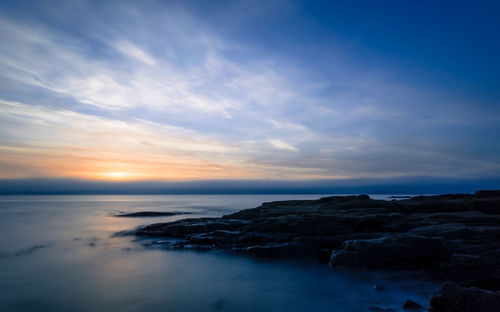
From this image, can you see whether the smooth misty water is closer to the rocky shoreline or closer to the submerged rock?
the submerged rock

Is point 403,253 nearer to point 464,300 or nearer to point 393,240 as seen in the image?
point 393,240

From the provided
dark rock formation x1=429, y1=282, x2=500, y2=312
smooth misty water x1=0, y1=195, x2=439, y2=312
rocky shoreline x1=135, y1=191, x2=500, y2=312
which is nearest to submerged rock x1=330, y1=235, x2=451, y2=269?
rocky shoreline x1=135, y1=191, x2=500, y2=312

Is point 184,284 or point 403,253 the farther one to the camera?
point 403,253

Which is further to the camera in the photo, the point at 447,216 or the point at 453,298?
the point at 447,216

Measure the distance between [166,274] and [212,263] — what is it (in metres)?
3.07

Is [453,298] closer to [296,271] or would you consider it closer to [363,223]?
[296,271]

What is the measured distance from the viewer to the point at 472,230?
17.5m

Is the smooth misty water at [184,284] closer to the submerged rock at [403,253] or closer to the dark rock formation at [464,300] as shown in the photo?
the submerged rock at [403,253]

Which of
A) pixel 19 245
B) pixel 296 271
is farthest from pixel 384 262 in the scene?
pixel 19 245

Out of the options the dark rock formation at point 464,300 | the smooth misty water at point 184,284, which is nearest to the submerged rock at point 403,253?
the smooth misty water at point 184,284

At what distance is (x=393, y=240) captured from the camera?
15.3 metres

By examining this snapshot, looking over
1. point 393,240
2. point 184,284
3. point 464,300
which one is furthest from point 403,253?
point 184,284

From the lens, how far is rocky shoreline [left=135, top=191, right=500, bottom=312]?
10.2 meters

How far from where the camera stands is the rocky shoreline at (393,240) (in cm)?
1021
